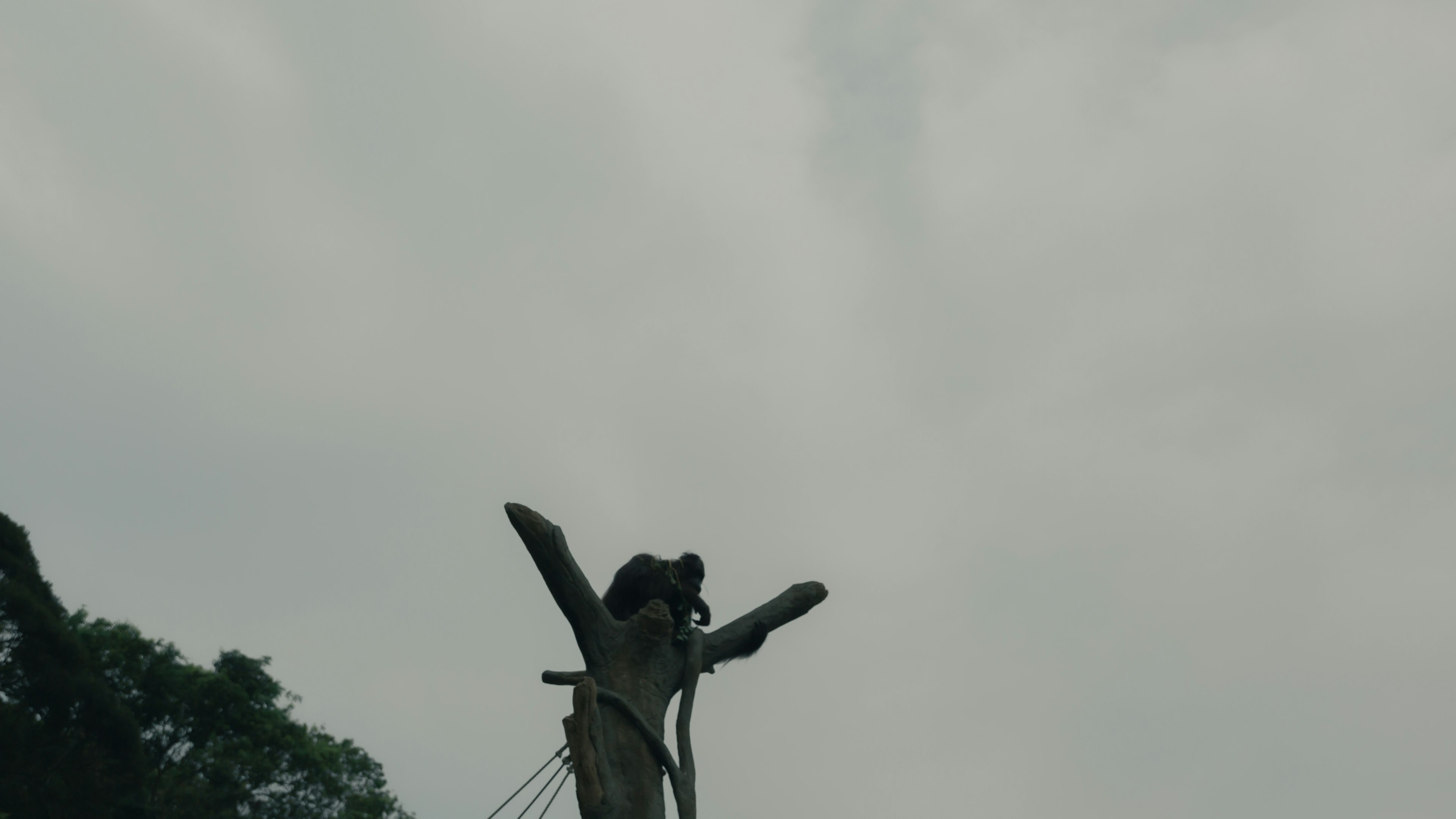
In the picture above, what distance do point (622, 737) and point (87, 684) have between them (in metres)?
19.1

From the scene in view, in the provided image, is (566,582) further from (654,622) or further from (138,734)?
(138,734)

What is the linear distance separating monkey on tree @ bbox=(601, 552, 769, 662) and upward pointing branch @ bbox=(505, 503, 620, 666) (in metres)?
0.29

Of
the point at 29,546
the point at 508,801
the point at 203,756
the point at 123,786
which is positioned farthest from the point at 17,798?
the point at 508,801

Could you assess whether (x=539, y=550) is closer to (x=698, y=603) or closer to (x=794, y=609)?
(x=698, y=603)

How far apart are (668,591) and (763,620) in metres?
0.55

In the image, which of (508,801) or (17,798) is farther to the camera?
(17,798)

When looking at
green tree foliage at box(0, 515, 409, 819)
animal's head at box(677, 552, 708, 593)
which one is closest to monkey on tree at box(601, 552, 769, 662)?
animal's head at box(677, 552, 708, 593)

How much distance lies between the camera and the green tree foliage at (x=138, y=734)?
1997cm

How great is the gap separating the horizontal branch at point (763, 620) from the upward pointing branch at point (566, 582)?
0.57 meters

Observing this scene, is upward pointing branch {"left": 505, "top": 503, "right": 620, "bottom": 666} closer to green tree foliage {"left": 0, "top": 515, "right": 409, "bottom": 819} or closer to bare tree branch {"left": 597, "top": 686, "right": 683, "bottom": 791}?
bare tree branch {"left": 597, "top": 686, "right": 683, "bottom": 791}

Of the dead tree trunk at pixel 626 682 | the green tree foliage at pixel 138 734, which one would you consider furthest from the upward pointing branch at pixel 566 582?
the green tree foliage at pixel 138 734

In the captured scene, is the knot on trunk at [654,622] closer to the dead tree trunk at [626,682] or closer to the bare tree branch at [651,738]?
the dead tree trunk at [626,682]

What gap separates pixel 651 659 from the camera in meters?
5.51

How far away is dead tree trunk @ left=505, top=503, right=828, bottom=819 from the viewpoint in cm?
490
